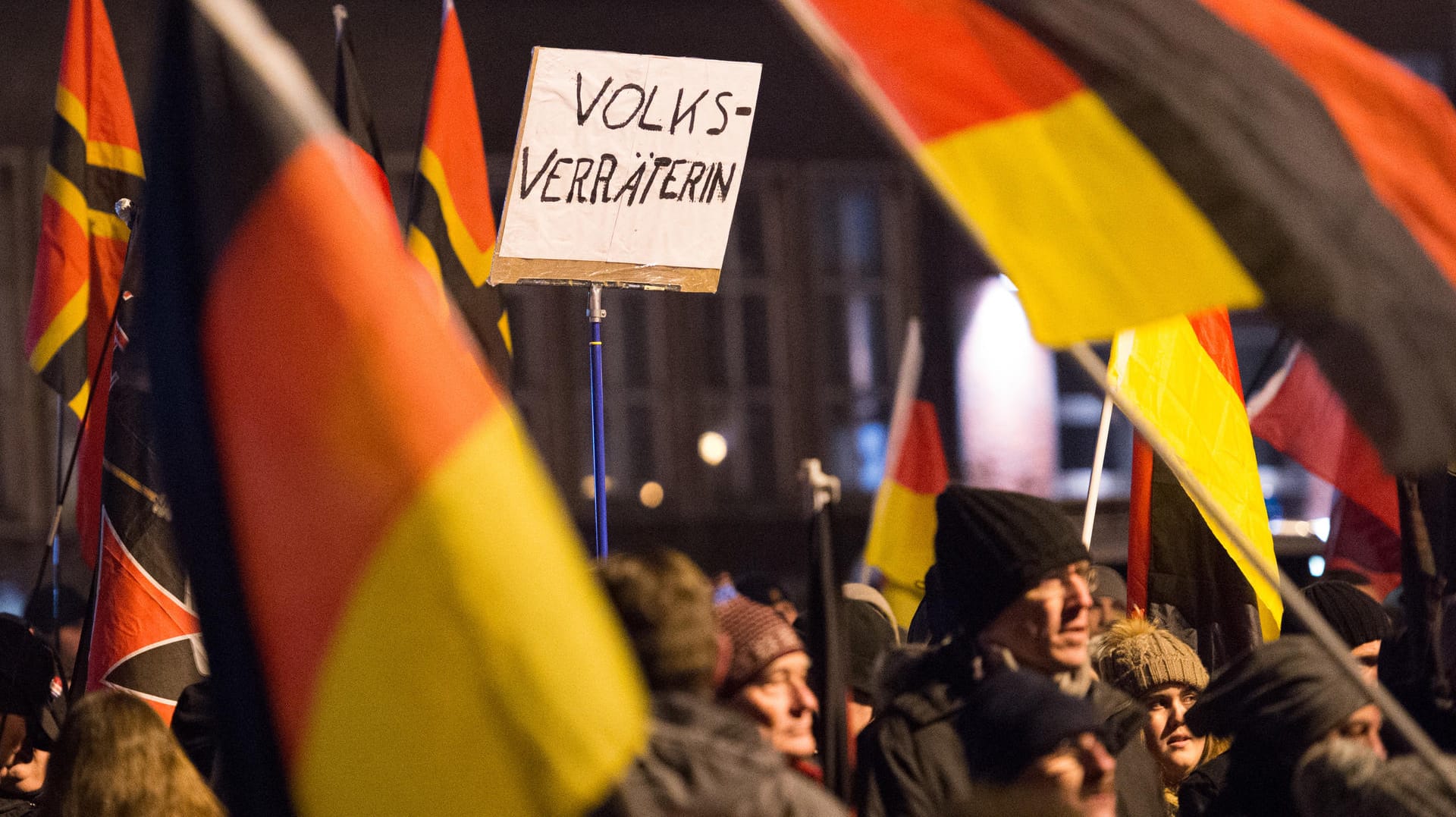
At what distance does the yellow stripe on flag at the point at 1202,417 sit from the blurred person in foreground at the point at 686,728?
6.59 ft

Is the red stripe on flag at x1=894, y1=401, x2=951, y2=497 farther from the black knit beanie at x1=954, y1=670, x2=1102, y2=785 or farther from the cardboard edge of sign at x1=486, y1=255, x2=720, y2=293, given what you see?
the black knit beanie at x1=954, y1=670, x2=1102, y2=785

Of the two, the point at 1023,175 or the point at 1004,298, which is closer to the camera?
the point at 1023,175

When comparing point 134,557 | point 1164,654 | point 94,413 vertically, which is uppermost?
point 94,413

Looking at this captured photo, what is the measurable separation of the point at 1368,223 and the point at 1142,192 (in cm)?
31

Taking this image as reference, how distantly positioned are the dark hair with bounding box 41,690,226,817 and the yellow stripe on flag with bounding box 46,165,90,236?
2.82 metres

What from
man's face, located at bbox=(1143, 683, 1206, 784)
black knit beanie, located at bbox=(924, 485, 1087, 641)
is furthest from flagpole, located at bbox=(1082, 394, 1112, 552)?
black knit beanie, located at bbox=(924, 485, 1087, 641)

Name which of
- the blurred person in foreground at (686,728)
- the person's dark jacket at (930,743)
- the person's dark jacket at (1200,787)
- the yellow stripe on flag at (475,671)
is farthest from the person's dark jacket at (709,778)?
the person's dark jacket at (1200,787)

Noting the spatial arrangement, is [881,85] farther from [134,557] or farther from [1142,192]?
[134,557]

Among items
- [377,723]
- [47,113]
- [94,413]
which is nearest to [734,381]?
[47,113]

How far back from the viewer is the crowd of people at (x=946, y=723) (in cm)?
210

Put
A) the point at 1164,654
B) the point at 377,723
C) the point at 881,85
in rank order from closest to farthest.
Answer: the point at 377,723 → the point at 881,85 → the point at 1164,654

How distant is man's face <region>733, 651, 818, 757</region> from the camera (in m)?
2.80

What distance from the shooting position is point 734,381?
704 inches

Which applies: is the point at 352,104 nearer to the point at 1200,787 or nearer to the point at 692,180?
the point at 692,180
